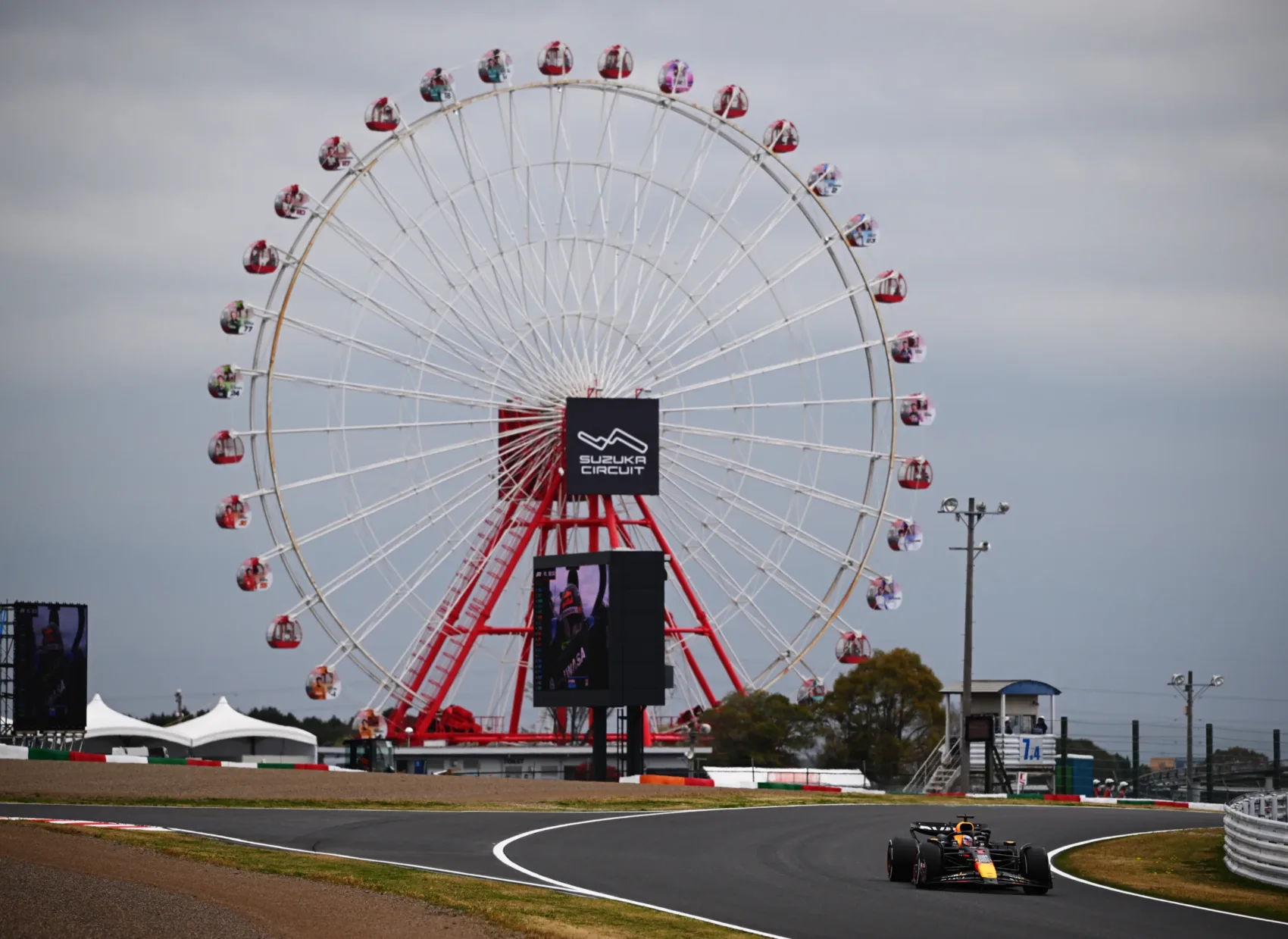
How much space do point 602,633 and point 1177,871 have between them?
24480 mm

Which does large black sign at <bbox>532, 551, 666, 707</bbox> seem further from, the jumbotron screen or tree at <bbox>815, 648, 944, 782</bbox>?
tree at <bbox>815, 648, 944, 782</bbox>

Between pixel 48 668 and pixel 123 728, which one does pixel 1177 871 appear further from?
pixel 123 728

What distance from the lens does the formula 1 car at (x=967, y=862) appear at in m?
23.0

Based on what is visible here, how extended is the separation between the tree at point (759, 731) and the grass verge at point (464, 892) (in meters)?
52.7

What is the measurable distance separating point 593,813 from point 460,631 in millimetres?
25435

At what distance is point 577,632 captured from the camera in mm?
50438

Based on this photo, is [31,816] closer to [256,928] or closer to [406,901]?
[406,901]

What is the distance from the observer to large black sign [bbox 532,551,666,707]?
163 feet

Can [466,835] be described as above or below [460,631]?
below

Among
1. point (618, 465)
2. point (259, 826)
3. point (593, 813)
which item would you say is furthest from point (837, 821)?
point (618, 465)

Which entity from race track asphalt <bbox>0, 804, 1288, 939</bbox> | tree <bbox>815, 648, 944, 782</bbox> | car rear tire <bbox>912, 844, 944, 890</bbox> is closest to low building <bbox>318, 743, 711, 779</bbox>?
tree <bbox>815, 648, 944, 782</bbox>

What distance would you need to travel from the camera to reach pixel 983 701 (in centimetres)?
6900

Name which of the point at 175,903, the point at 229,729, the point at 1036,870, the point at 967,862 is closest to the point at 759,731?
the point at 229,729

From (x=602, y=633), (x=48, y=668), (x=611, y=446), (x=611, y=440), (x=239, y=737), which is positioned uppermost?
(x=611, y=440)
